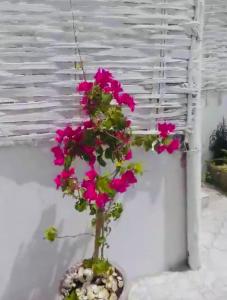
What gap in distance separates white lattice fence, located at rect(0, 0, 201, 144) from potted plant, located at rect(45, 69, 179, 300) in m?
0.17

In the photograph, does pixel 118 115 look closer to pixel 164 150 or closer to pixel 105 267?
pixel 164 150

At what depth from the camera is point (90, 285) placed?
2424 millimetres

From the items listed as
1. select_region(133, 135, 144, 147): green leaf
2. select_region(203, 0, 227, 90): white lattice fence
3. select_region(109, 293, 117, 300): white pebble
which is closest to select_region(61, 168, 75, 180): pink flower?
select_region(133, 135, 144, 147): green leaf

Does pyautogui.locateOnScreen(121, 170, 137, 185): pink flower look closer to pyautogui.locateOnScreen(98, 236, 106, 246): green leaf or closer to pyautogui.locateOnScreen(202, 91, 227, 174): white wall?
pyautogui.locateOnScreen(98, 236, 106, 246): green leaf

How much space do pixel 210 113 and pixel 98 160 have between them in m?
2.86

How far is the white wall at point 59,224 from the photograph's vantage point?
98.8 inches

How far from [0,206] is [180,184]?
4.30 feet

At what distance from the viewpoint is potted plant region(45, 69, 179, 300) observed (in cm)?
217

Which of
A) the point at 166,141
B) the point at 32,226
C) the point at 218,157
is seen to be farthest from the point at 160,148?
the point at 218,157

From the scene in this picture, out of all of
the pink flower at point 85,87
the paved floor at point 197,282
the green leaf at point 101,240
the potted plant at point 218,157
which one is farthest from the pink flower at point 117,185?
the potted plant at point 218,157

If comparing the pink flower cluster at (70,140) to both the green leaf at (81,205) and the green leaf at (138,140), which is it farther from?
the green leaf at (138,140)

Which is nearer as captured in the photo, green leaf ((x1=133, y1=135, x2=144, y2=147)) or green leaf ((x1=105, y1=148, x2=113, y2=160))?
green leaf ((x1=105, y1=148, x2=113, y2=160))

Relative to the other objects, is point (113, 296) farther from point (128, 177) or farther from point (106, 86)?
point (106, 86)

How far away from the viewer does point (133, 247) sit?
292 cm
